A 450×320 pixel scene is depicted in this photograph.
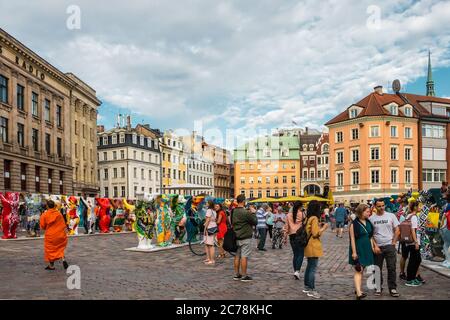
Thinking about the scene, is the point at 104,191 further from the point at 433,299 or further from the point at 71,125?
the point at 433,299

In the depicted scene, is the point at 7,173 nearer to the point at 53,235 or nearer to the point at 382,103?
the point at 53,235

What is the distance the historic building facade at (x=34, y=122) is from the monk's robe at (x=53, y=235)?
29177mm

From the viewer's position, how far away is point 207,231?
552 inches

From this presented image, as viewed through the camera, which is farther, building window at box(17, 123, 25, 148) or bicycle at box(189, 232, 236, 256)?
building window at box(17, 123, 25, 148)

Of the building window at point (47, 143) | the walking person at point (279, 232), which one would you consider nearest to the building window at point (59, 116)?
the building window at point (47, 143)

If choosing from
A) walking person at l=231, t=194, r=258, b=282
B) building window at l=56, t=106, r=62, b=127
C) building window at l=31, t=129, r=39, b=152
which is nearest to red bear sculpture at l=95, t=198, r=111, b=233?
building window at l=31, t=129, r=39, b=152

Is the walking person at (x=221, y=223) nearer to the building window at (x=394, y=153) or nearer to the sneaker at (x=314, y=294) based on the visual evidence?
the sneaker at (x=314, y=294)

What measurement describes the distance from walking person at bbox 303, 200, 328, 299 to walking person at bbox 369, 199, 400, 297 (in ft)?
3.58

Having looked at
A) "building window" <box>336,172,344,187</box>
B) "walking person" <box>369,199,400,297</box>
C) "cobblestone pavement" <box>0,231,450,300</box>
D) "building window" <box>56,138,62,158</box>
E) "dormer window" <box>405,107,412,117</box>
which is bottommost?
"cobblestone pavement" <box>0,231,450,300</box>

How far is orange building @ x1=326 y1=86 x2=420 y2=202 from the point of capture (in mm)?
59625

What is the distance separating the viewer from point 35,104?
46594 millimetres

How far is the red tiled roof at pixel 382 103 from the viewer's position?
199ft

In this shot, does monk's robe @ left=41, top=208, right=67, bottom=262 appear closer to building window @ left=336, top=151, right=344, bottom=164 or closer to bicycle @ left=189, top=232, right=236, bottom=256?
bicycle @ left=189, top=232, right=236, bottom=256
